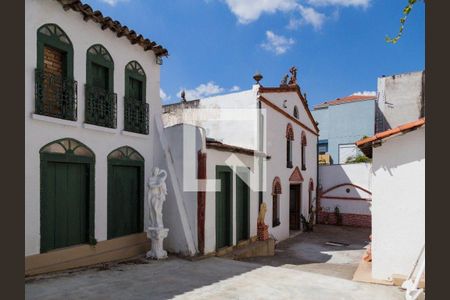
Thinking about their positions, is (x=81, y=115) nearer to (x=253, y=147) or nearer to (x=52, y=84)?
(x=52, y=84)

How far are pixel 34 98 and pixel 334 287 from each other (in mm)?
7177

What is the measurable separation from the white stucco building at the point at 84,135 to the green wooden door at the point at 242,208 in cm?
366

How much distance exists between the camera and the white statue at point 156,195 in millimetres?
8438

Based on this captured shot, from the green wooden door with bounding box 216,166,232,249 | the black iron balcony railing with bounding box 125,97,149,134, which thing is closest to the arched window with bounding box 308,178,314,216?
the green wooden door with bounding box 216,166,232,249

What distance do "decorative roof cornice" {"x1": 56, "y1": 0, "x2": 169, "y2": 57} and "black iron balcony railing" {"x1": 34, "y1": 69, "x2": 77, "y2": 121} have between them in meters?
1.68

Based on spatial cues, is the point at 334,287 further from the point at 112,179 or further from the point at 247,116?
the point at 247,116

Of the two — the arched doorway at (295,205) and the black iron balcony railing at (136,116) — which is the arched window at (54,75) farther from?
the arched doorway at (295,205)

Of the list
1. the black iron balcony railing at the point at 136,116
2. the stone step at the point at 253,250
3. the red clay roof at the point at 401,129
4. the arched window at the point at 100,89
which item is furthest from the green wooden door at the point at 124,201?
the red clay roof at the point at 401,129

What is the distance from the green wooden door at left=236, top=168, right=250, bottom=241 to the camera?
11773 mm

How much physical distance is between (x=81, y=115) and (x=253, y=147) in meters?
7.20

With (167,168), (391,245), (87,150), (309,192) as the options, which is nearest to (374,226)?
(391,245)

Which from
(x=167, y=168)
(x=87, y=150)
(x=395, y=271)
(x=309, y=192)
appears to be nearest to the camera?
(x=395, y=271)

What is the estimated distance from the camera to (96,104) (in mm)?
8008

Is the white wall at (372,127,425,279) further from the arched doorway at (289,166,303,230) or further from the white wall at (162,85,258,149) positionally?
the arched doorway at (289,166,303,230)
